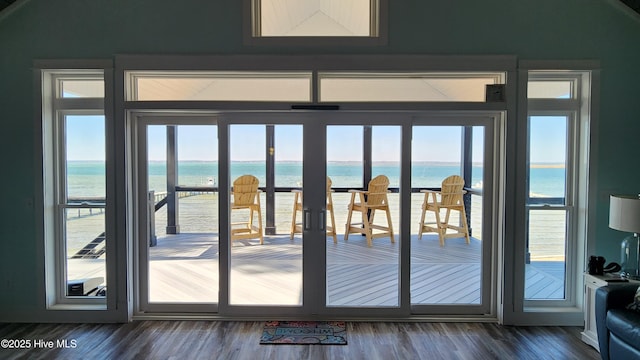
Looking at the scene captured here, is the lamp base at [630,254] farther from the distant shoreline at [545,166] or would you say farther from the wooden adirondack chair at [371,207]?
the wooden adirondack chair at [371,207]

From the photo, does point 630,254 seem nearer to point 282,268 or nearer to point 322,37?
point 282,268

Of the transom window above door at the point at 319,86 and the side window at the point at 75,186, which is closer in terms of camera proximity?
the transom window above door at the point at 319,86

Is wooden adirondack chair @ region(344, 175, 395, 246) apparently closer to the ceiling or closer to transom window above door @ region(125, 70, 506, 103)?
transom window above door @ region(125, 70, 506, 103)

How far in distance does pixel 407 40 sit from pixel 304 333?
113 inches

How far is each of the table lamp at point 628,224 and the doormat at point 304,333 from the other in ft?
7.97

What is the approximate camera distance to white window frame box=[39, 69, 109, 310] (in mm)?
3502

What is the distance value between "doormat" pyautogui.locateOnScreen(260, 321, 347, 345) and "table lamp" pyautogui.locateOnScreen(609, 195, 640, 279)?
2.43 m

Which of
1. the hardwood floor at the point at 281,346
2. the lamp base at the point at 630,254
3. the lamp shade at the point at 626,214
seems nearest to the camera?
the lamp shade at the point at 626,214

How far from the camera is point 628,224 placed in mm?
2811

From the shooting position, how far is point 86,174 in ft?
12.0

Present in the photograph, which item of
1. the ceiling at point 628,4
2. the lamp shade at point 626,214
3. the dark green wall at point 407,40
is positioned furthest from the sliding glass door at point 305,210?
the ceiling at point 628,4

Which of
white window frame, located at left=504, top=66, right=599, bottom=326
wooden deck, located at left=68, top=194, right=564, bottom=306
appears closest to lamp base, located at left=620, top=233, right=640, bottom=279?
white window frame, located at left=504, top=66, right=599, bottom=326

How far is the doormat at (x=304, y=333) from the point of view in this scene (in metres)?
3.12

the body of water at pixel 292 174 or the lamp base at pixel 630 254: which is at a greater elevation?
the body of water at pixel 292 174
